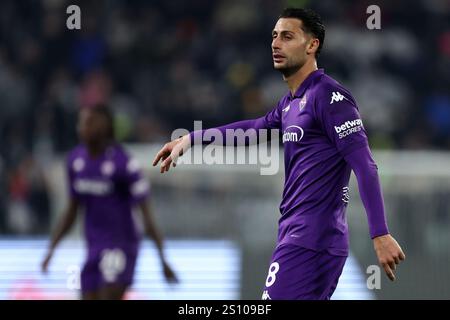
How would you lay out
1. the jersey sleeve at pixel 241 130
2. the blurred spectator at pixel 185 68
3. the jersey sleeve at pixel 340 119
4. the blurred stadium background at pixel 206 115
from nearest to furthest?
the jersey sleeve at pixel 340 119 → the jersey sleeve at pixel 241 130 → the blurred stadium background at pixel 206 115 → the blurred spectator at pixel 185 68

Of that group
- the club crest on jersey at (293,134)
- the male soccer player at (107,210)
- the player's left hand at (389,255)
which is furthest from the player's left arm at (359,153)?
the male soccer player at (107,210)

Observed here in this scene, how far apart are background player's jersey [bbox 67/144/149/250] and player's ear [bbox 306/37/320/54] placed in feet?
11.9

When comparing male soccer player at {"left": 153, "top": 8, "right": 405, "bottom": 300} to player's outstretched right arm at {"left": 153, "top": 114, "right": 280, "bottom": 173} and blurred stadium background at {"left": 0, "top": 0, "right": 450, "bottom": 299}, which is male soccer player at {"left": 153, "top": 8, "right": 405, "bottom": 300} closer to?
player's outstretched right arm at {"left": 153, "top": 114, "right": 280, "bottom": 173}

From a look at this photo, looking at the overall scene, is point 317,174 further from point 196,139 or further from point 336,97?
point 196,139

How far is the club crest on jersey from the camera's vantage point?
222 inches

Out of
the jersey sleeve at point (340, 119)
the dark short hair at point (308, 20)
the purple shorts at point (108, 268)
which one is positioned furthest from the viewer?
the purple shorts at point (108, 268)

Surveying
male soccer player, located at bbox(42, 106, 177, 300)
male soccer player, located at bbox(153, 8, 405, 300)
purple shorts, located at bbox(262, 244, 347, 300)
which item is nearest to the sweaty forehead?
male soccer player, located at bbox(153, 8, 405, 300)

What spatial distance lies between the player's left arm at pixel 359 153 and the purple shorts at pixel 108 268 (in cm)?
392

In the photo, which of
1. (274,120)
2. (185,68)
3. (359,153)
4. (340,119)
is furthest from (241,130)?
(185,68)

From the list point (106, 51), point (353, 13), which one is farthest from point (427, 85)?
point (106, 51)

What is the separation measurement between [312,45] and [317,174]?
0.71m

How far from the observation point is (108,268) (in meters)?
9.06

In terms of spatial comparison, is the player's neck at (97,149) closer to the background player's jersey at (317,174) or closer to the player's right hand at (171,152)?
the player's right hand at (171,152)

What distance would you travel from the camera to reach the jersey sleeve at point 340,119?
5363 millimetres
